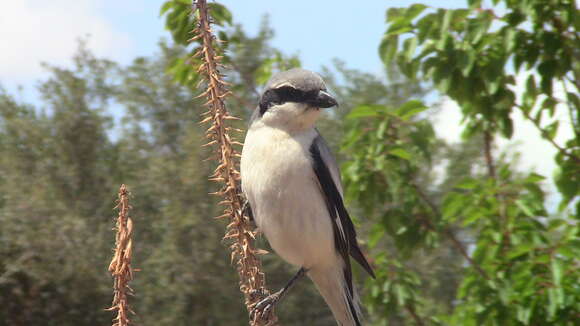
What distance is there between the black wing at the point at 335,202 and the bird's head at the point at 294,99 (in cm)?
20

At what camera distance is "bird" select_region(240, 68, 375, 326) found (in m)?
3.23

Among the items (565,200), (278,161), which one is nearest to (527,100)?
(565,200)

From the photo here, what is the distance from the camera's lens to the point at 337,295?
3.66 meters

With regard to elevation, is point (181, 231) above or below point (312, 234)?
above

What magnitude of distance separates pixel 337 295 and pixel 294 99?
1.18 m

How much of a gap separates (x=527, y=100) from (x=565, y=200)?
757 millimetres

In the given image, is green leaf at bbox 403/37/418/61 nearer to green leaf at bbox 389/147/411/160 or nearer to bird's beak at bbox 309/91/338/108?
green leaf at bbox 389/147/411/160

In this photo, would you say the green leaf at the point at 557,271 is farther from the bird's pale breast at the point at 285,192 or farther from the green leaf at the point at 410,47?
the green leaf at the point at 410,47

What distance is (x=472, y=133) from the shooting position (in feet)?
16.7

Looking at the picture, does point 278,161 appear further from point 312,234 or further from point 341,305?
point 341,305

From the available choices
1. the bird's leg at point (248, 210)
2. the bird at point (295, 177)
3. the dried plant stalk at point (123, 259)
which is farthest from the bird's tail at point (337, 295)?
the dried plant stalk at point (123, 259)

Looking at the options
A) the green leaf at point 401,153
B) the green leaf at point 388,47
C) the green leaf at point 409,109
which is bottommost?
the green leaf at point 401,153

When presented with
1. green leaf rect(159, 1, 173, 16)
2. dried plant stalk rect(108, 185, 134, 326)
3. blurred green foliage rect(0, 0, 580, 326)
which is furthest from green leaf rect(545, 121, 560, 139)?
dried plant stalk rect(108, 185, 134, 326)

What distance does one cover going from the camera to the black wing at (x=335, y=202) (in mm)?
3461
